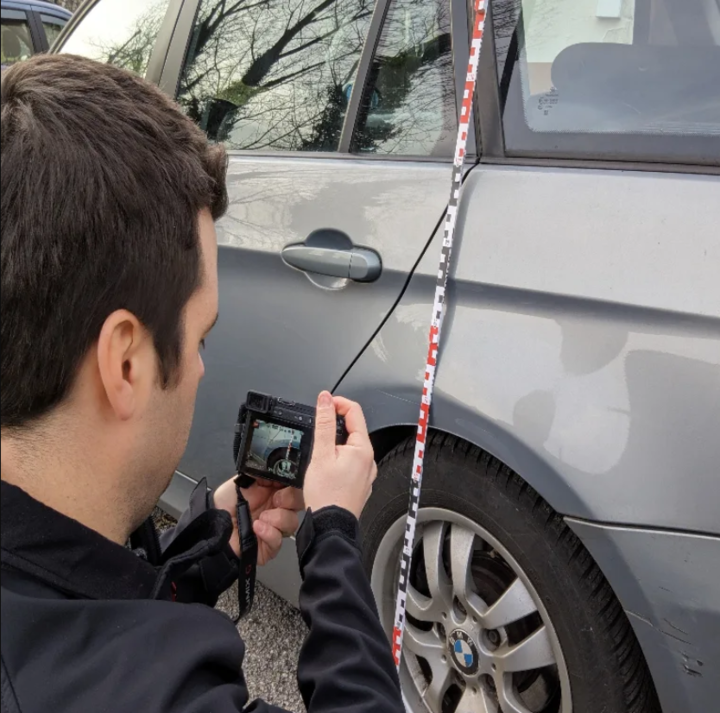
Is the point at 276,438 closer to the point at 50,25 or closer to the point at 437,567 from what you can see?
the point at 437,567

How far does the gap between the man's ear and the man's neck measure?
0.08 meters

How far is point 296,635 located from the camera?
7.51 ft

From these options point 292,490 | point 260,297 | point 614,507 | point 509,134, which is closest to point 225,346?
point 260,297

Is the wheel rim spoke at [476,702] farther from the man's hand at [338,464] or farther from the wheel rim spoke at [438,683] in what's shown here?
the man's hand at [338,464]

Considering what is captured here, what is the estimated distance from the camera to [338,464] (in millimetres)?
1188

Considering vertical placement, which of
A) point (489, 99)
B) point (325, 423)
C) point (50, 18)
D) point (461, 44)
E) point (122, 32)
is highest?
point (50, 18)

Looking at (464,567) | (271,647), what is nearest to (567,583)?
(464,567)

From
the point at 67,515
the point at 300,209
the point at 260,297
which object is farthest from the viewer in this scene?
the point at 260,297

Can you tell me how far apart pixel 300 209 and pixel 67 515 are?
42.3 inches

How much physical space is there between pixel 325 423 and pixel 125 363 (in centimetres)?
45

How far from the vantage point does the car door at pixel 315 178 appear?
158cm

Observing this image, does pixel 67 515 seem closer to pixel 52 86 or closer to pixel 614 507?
pixel 52 86

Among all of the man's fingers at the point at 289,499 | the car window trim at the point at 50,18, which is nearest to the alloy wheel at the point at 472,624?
the man's fingers at the point at 289,499

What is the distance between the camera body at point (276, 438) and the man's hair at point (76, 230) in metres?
0.41
